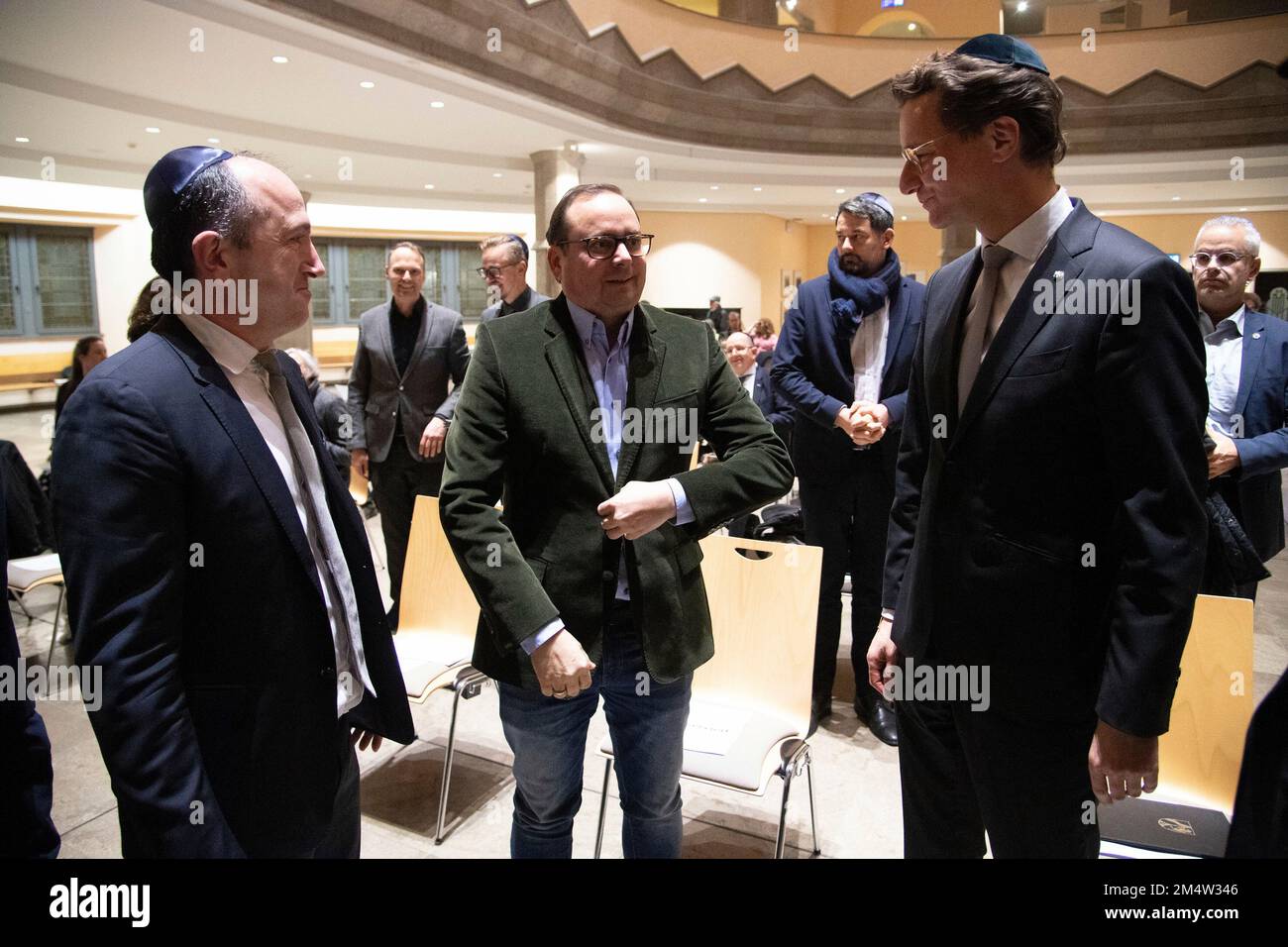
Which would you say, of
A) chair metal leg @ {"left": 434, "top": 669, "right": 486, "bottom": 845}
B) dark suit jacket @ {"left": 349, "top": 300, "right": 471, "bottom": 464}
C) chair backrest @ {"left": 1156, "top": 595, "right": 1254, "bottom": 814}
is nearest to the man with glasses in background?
dark suit jacket @ {"left": 349, "top": 300, "right": 471, "bottom": 464}

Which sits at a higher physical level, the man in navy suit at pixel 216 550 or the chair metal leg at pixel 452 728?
the man in navy suit at pixel 216 550

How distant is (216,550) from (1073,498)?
4.41 ft

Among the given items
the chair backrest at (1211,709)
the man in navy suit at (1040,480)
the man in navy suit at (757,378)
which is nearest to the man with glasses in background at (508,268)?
the man in navy suit at (757,378)

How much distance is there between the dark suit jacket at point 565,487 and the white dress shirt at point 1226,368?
6.97 feet

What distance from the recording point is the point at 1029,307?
4.36 ft

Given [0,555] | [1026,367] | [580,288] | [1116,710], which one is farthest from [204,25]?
[1116,710]

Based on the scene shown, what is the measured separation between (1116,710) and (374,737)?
138 cm

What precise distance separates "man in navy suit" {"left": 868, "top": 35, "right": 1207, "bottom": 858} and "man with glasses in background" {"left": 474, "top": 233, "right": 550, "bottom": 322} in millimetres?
2901

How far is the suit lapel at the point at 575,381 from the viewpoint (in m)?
1.62

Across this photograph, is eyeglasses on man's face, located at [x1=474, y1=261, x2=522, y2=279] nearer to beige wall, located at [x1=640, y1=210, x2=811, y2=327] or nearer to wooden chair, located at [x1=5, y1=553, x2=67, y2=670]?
wooden chair, located at [x1=5, y1=553, x2=67, y2=670]

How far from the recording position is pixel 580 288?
64.8 inches

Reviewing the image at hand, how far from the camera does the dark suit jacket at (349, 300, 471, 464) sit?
3.95m

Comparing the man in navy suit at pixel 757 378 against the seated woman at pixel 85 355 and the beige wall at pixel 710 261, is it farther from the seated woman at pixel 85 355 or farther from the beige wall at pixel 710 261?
the beige wall at pixel 710 261

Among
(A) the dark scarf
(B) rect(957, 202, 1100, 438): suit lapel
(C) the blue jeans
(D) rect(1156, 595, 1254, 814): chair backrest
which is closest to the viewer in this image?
(B) rect(957, 202, 1100, 438): suit lapel
